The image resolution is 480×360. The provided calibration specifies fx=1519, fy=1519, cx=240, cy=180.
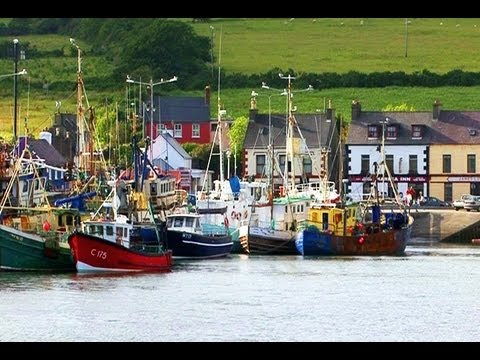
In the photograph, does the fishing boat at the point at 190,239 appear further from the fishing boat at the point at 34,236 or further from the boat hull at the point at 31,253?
the boat hull at the point at 31,253

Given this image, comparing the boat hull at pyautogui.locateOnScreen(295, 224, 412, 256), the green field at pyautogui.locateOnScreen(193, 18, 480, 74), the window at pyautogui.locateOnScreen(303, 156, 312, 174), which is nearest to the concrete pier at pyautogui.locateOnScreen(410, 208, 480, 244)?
the boat hull at pyautogui.locateOnScreen(295, 224, 412, 256)

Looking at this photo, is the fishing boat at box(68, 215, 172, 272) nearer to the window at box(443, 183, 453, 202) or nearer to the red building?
the window at box(443, 183, 453, 202)

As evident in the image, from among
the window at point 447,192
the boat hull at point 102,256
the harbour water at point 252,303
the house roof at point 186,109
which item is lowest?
the harbour water at point 252,303

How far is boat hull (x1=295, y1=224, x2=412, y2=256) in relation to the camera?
2208 inches

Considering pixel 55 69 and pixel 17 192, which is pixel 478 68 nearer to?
pixel 55 69

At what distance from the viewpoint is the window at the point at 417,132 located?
81.9 m

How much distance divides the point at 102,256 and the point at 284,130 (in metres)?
40.5

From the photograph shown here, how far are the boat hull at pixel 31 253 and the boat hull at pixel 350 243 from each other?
13.8 metres

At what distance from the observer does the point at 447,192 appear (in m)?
82.9

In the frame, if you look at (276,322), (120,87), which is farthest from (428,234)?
(120,87)

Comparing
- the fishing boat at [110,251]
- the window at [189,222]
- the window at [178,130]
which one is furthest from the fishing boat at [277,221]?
the window at [178,130]

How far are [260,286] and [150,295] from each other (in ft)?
16.3

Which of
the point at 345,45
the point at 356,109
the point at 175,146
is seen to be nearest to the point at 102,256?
the point at 356,109

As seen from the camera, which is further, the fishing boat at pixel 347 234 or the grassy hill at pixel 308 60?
the grassy hill at pixel 308 60
